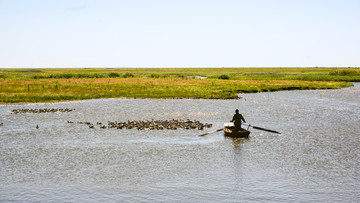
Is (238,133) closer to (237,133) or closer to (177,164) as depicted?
(237,133)

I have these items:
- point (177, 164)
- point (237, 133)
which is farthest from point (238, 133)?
point (177, 164)

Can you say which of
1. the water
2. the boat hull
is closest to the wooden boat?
the boat hull

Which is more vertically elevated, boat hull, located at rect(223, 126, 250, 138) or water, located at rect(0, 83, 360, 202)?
boat hull, located at rect(223, 126, 250, 138)

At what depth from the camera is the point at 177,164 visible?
21.2 metres

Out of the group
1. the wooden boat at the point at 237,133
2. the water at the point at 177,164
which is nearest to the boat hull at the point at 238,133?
the wooden boat at the point at 237,133

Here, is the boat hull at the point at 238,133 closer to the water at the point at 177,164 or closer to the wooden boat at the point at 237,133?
the wooden boat at the point at 237,133

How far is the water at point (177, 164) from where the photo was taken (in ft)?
53.3

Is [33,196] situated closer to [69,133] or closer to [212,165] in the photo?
[212,165]

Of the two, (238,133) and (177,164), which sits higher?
(238,133)

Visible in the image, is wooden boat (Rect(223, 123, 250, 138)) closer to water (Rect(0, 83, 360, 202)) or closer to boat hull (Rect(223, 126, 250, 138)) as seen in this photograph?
boat hull (Rect(223, 126, 250, 138))

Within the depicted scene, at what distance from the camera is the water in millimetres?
16250

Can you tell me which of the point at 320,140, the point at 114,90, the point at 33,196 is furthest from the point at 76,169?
the point at 114,90

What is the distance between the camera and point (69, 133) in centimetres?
3167

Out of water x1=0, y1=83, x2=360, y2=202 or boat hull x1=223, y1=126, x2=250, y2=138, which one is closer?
water x1=0, y1=83, x2=360, y2=202
